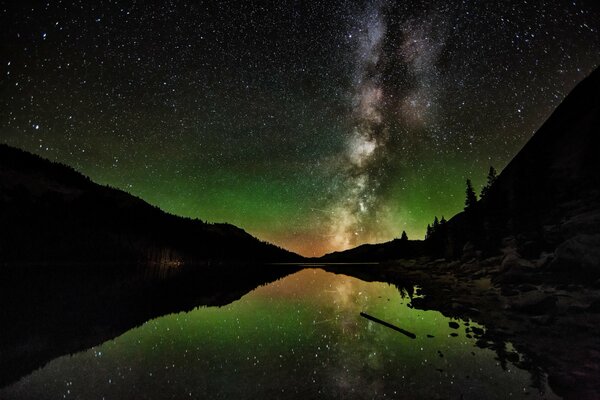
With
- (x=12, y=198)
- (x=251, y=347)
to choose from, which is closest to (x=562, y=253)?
(x=251, y=347)

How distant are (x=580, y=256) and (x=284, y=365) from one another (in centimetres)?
2651

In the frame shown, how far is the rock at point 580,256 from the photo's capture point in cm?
2391

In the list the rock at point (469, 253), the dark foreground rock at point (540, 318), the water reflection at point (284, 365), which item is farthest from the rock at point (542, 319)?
the rock at point (469, 253)

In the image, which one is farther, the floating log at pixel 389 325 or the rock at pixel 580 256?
the rock at pixel 580 256

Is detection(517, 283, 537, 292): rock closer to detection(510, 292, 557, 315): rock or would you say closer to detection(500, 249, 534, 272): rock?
detection(500, 249, 534, 272): rock

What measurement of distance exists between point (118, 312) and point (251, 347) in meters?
15.8

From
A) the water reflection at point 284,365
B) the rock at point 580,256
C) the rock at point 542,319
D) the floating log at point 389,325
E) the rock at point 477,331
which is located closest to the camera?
the water reflection at point 284,365

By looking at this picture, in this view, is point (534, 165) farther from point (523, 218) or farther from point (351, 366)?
point (351, 366)

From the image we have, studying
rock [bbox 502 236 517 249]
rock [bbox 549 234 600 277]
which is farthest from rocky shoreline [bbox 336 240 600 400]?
rock [bbox 502 236 517 249]

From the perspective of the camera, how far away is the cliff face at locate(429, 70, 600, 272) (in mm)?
40259

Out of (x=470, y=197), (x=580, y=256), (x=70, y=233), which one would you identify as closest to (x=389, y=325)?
(x=580, y=256)

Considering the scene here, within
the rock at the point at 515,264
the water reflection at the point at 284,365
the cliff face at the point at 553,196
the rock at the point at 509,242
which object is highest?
the cliff face at the point at 553,196

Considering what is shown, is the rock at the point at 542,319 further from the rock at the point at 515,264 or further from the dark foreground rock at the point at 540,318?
the rock at the point at 515,264

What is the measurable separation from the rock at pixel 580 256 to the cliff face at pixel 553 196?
27 cm
